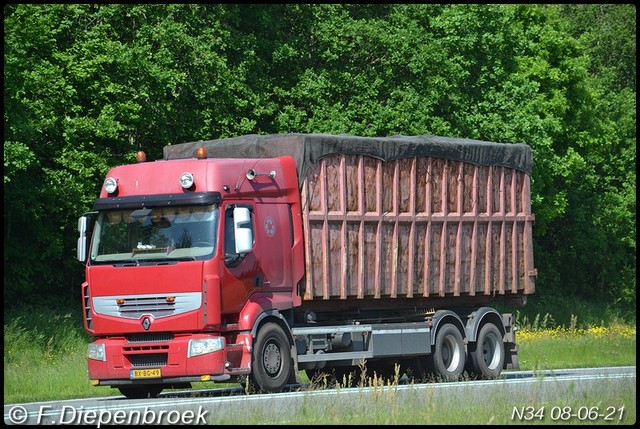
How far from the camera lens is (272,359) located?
19688 millimetres

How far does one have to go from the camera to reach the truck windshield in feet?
62.3

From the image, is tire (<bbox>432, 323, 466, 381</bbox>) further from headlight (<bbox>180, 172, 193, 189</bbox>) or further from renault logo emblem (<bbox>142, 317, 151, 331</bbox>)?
headlight (<bbox>180, 172, 193, 189</bbox>)

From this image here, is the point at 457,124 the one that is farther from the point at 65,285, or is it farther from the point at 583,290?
the point at 583,290

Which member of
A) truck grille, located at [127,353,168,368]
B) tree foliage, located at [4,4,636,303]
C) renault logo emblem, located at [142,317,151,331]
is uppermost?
tree foliage, located at [4,4,636,303]

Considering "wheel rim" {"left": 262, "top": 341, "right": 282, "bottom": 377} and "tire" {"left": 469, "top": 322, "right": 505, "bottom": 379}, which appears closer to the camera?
"wheel rim" {"left": 262, "top": 341, "right": 282, "bottom": 377}

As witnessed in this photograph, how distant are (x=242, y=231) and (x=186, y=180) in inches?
42.7

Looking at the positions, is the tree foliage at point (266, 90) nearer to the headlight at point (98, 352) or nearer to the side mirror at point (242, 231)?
the headlight at point (98, 352)

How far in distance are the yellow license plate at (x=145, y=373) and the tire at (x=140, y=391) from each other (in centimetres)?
100

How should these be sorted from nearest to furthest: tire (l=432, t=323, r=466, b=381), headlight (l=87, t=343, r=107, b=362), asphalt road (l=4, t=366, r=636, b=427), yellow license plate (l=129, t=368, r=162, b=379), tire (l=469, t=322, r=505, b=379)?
asphalt road (l=4, t=366, r=636, b=427)
yellow license plate (l=129, t=368, r=162, b=379)
headlight (l=87, t=343, r=107, b=362)
tire (l=432, t=323, r=466, b=381)
tire (l=469, t=322, r=505, b=379)

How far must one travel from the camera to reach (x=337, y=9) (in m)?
46.2

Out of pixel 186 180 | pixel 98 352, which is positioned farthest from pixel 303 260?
pixel 98 352

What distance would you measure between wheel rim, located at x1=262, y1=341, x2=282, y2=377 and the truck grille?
1.43 metres

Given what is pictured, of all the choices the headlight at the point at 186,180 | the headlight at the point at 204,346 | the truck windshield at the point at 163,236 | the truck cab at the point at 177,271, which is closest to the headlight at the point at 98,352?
the truck cab at the point at 177,271

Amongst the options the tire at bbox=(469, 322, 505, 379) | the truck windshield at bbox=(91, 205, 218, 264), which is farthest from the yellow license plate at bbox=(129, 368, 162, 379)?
the tire at bbox=(469, 322, 505, 379)
